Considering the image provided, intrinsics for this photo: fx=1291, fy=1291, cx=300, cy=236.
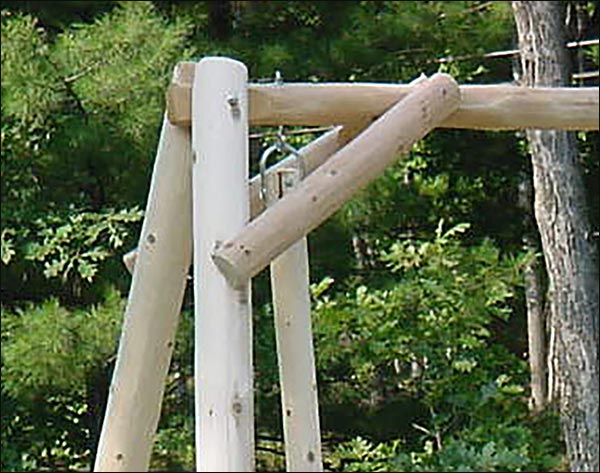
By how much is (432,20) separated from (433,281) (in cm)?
105

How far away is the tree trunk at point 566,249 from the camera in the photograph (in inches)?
190

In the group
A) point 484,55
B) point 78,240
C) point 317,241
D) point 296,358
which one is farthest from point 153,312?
point 484,55

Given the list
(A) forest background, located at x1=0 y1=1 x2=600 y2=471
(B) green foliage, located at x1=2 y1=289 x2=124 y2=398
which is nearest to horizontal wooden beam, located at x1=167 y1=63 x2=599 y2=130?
(A) forest background, located at x1=0 y1=1 x2=600 y2=471

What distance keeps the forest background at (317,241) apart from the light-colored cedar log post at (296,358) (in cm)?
238

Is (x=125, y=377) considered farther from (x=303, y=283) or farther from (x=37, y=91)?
(x=37, y=91)

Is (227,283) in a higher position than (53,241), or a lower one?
lower

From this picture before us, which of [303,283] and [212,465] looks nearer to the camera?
[212,465]

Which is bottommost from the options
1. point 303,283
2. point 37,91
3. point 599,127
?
point 303,283

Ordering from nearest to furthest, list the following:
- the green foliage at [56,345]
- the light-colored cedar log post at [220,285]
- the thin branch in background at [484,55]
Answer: the light-colored cedar log post at [220,285] < the green foliage at [56,345] < the thin branch in background at [484,55]

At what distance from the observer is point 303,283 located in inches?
78.5

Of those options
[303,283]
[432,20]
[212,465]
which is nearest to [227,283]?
[212,465]

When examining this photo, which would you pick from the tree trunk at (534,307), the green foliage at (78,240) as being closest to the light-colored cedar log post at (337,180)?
the green foliage at (78,240)

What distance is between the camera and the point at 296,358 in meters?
1.95

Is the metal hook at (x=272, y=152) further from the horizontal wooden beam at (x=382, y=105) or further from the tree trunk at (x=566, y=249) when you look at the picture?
the tree trunk at (x=566, y=249)
